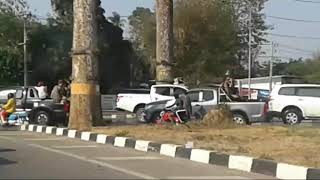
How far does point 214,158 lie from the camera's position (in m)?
13.6

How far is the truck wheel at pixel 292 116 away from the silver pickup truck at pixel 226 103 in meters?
1.13

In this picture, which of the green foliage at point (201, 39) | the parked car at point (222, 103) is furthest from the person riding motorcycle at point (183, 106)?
the green foliage at point (201, 39)

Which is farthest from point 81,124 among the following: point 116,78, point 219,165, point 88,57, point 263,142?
point 116,78

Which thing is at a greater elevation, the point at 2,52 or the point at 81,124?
the point at 2,52

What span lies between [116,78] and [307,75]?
18522 millimetres

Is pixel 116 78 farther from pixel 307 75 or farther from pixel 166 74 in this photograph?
pixel 166 74

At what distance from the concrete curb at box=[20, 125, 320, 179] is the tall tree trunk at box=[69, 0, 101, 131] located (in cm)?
140

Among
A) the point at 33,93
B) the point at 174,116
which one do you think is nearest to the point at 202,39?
the point at 33,93

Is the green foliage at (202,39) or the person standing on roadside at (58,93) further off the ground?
the green foliage at (202,39)

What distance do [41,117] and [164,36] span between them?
6.57m

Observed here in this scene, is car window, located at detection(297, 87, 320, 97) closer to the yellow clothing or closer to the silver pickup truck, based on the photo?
the silver pickup truck

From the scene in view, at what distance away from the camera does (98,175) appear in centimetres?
1120

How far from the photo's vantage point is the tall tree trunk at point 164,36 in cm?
2930

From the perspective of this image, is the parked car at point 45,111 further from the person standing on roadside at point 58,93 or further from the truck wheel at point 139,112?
the truck wheel at point 139,112
